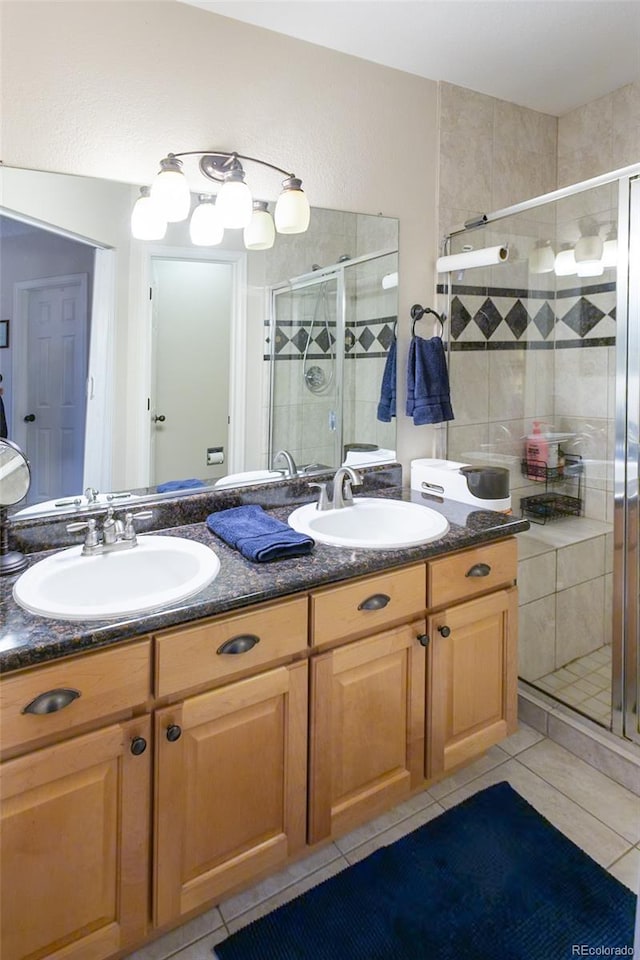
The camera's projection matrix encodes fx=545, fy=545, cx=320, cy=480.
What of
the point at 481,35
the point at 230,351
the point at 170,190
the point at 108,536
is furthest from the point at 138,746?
the point at 481,35

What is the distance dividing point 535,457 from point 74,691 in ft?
6.74

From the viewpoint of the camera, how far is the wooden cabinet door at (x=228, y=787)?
3.90 ft

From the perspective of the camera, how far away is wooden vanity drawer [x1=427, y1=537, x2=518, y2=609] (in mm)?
1584

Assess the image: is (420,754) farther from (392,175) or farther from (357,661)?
Result: (392,175)

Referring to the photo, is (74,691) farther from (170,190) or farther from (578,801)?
(578,801)

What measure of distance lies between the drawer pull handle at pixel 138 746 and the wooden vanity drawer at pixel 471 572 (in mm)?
838

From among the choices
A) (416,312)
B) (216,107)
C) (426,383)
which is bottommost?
(426,383)

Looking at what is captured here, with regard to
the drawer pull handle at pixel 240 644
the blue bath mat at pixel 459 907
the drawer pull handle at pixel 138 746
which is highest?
the drawer pull handle at pixel 240 644

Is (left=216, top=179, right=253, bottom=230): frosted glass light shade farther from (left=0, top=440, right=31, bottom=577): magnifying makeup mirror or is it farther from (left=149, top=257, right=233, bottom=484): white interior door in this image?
(left=0, top=440, right=31, bottom=577): magnifying makeup mirror

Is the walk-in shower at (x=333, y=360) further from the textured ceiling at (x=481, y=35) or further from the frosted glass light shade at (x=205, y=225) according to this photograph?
the textured ceiling at (x=481, y=35)

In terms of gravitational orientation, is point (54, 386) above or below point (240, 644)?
above

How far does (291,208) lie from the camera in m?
1.79

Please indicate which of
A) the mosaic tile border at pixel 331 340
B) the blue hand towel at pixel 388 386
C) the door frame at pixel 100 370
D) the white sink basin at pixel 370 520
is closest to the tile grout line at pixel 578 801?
the white sink basin at pixel 370 520

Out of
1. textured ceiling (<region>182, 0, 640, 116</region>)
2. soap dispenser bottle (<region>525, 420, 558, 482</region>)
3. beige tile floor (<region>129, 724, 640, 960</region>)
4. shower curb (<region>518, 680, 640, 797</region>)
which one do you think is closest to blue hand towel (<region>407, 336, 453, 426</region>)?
soap dispenser bottle (<region>525, 420, 558, 482</region>)
